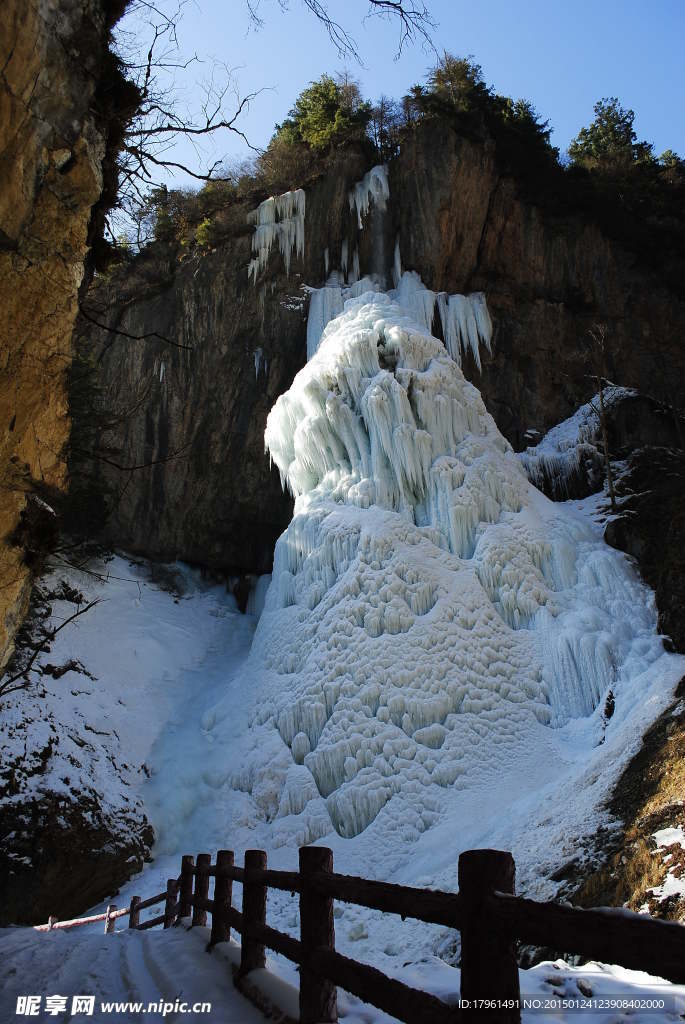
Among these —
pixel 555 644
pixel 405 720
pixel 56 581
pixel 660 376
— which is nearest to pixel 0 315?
pixel 405 720

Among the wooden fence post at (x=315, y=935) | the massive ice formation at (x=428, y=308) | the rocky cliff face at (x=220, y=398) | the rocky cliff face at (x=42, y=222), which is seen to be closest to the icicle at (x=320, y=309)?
the massive ice formation at (x=428, y=308)

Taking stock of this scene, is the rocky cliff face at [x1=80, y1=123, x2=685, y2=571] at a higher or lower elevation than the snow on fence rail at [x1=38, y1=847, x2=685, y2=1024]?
higher

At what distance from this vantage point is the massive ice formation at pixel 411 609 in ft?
34.4

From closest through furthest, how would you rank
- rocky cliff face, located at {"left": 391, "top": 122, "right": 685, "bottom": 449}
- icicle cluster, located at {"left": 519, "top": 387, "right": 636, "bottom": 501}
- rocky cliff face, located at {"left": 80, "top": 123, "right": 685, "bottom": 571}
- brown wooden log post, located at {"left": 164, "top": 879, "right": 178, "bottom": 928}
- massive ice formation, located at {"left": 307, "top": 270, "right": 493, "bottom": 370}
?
1. brown wooden log post, located at {"left": 164, "top": 879, "right": 178, "bottom": 928}
2. icicle cluster, located at {"left": 519, "top": 387, "right": 636, "bottom": 501}
3. massive ice formation, located at {"left": 307, "top": 270, "right": 493, "bottom": 370}
4. rocky cliff face, located at {"left": 391, "top": 122, "right": 685, "bottom": 449}
5. rocky cliff face, located at {"left": 80, "top": 123, "right": 685, "bottom": 571}

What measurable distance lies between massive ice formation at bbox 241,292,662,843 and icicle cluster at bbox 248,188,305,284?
173 inches

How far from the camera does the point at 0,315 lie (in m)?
3.49

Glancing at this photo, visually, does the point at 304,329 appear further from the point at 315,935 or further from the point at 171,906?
the point at 315,935

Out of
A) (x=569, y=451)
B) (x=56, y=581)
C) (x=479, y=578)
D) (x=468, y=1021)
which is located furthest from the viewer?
(x=569, y=451)

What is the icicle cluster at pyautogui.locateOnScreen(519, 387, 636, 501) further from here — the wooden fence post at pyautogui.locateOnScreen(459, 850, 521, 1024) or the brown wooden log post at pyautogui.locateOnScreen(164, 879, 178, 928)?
the wooden fence post at pyautogui.locateOnScreen(459, 850, 521, 1024)

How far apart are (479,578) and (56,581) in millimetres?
9314

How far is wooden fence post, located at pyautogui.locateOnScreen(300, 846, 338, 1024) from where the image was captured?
2904 millimetres

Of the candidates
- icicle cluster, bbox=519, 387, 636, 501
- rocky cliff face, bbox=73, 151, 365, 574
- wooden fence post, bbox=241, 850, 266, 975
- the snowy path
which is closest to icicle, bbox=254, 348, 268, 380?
rocky cliff face, bbox=73, 151, 365, 574

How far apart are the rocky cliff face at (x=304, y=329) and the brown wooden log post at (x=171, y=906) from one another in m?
12.4

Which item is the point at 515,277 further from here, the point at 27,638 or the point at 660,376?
the point at 27,638
